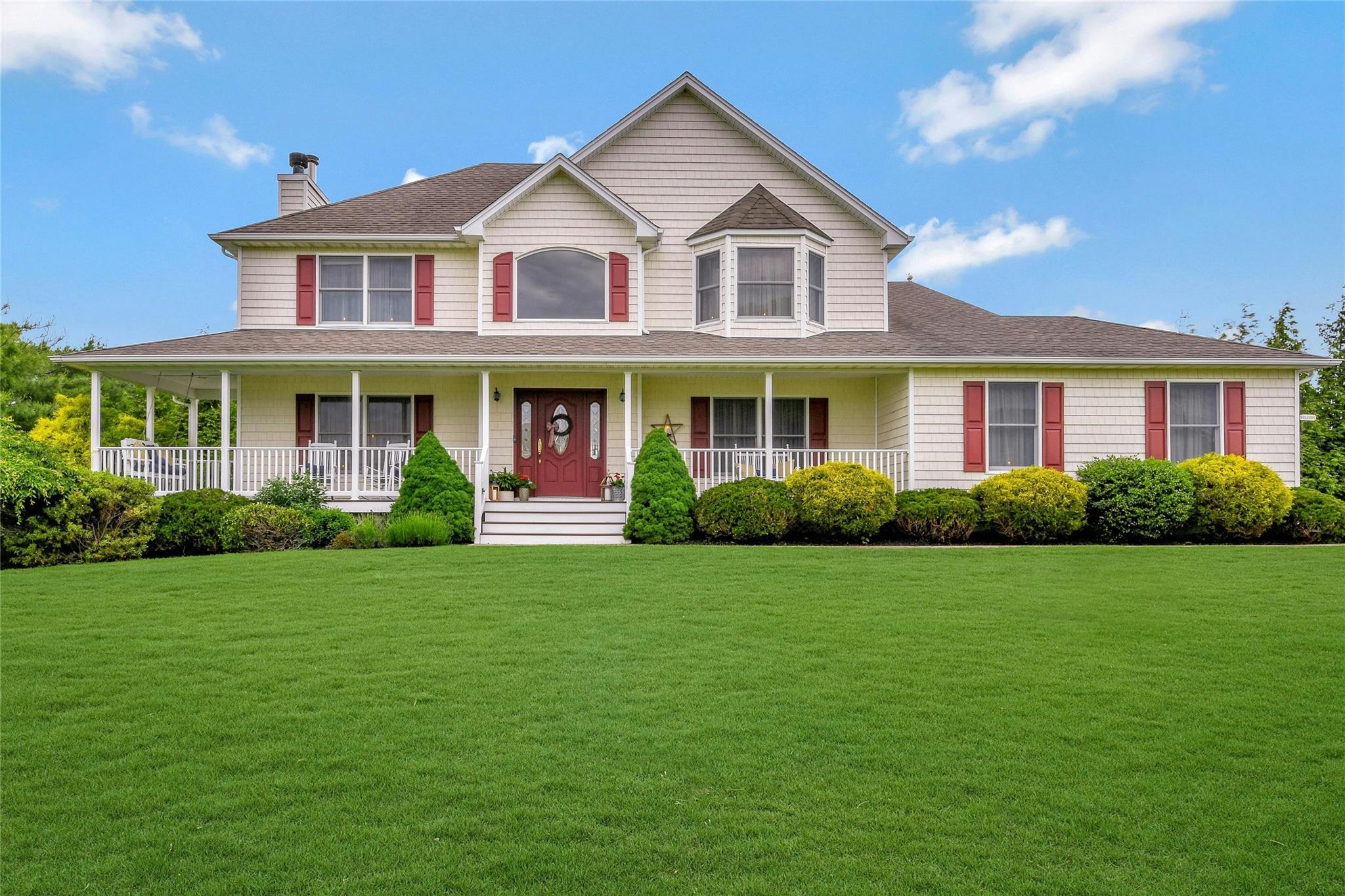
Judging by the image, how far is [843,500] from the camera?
15297 millimetres

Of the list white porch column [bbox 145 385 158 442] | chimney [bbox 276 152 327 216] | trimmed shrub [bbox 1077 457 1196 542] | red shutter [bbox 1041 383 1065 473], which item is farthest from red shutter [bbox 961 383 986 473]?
white porch column [bbox 145 385 158 442]

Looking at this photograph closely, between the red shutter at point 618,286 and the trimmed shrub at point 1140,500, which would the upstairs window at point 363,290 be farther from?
the trimmed shrub at point 1140,500

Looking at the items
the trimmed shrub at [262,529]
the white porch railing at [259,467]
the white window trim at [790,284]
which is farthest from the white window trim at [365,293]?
the white window trim at [790,284]

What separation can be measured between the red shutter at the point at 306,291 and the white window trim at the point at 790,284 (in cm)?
843

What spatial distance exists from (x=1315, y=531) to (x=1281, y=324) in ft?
65.3

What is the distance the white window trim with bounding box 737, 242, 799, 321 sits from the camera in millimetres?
18688

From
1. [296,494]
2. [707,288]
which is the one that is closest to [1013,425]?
[707,288]

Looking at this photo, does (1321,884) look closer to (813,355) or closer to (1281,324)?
(813,355)

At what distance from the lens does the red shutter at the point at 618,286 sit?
61.8 ft

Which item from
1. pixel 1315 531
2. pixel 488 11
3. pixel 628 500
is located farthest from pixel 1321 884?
pixel 488 11

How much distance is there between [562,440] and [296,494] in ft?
16.9

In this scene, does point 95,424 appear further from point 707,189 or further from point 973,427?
point 973,427

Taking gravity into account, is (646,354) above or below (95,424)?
above

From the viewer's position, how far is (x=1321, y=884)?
427 cm
